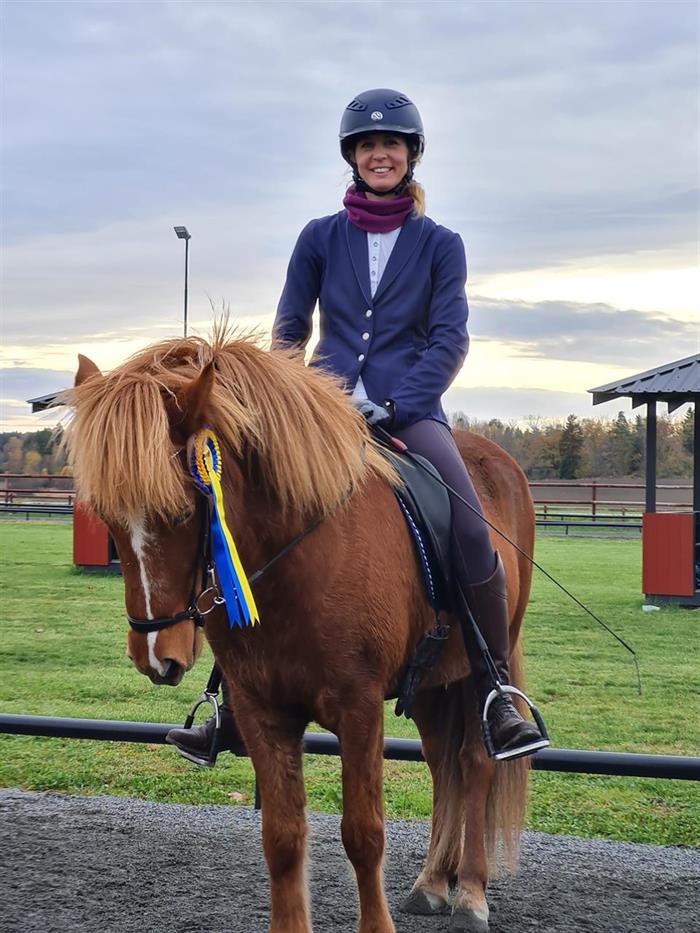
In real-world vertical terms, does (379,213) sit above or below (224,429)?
above

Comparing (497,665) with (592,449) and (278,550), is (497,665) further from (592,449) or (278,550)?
(592,449)

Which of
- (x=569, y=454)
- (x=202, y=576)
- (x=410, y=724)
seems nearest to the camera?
(x=202, y=576)

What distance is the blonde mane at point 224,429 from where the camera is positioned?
103 inches

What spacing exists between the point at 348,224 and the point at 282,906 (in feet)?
7.74

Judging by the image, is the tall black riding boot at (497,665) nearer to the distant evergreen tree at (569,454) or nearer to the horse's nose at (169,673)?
the horse's nose at (169,673)

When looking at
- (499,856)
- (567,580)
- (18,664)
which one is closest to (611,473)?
(567,580)

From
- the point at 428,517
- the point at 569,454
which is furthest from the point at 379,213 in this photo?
the point at 569,454

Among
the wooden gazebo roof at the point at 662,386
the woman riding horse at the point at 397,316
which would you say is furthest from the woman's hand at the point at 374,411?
the wooden gazebo roof at the point at 662,386

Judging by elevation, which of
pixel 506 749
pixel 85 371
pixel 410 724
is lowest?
pixel 410 724

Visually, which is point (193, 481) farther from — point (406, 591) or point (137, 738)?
point (137, 738)

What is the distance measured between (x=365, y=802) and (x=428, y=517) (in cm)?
93

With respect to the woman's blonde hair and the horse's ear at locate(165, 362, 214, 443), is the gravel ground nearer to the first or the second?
the horse's ear at locate(165, 362, 214, 443)

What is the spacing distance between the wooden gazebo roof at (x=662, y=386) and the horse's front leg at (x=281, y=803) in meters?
11.3

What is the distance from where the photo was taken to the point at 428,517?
11.3 feet
